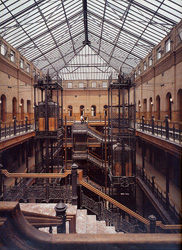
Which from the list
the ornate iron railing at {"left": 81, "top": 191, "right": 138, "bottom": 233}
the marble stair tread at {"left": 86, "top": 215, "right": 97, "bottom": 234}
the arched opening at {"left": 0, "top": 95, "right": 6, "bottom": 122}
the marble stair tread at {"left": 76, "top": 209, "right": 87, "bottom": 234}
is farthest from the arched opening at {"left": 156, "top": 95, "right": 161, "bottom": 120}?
the arched opening at {"left": 0, "top": 95, "right": 6, "bottom": 122}

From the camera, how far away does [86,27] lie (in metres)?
25.5

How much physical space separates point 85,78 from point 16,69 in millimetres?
18065

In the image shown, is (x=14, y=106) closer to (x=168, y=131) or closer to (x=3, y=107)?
(x=3, y=107)

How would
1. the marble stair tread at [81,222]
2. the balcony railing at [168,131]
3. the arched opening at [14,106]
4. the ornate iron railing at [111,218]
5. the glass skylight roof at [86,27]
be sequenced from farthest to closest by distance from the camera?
the arched opening at [14,106]
the glass skylight roof at [86,27]
the ornate iron railing at [111,218]
the balcony railing at [168,131]
the marble stair tread at [81,222]

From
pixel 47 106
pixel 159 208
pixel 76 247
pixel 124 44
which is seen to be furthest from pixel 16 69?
pixel 76 247

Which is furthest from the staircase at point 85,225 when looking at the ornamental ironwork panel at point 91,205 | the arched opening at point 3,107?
the arched opening at point 3,107

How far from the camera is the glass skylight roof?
51.7ft

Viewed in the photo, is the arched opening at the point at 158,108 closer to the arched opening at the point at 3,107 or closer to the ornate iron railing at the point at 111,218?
the ornate iron railing at the point at 111,218

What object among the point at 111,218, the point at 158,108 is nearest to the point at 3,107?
the point at 111,218

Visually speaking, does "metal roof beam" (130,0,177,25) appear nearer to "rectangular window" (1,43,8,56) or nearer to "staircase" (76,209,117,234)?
"rectangular window" (1,43,8,56)

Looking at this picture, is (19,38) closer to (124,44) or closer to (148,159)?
(124,44)

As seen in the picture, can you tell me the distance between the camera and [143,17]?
56.4 feet

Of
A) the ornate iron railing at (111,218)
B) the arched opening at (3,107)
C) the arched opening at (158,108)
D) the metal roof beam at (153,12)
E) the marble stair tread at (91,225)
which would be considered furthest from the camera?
the arched opening at (158,108)

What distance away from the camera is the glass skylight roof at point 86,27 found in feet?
51.7
